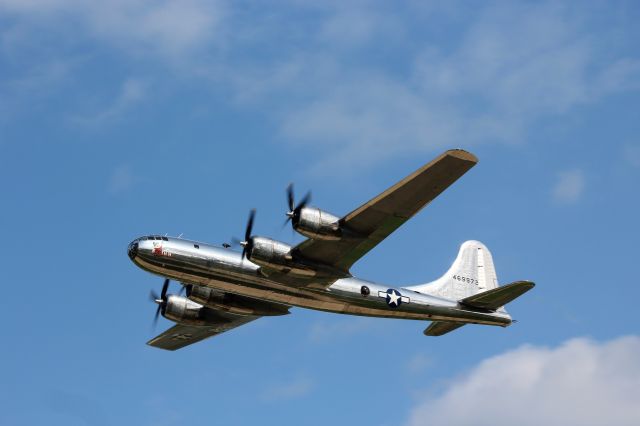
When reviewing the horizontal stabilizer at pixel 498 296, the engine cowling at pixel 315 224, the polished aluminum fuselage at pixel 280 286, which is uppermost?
the engine cowling at pixel 315 224

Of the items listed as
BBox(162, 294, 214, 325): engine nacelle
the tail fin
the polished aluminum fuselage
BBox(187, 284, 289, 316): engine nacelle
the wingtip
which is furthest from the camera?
BBox(162, 294, 214, 325): engine nacelle

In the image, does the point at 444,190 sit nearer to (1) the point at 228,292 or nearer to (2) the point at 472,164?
(2) the point at 472,164

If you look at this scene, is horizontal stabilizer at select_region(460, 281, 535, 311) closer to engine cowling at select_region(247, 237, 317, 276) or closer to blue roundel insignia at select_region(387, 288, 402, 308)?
blue roundel insignia at select_region(387, 288, 402, 308)

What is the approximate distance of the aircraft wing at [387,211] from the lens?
34906mm

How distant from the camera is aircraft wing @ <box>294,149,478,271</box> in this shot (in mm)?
34906

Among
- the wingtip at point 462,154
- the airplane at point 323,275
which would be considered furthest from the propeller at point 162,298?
the wingtip at point 462,154

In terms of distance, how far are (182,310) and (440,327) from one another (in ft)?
42.3

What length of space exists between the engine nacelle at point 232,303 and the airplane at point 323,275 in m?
0.05

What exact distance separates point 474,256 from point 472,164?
14.4 meters

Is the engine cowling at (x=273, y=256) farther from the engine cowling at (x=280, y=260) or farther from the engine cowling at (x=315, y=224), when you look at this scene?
the engine cowling at (x=315, y=224)

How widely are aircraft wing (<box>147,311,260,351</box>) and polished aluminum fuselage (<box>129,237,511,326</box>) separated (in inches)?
252

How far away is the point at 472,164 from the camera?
34.9 meters

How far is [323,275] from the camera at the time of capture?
40000 mm

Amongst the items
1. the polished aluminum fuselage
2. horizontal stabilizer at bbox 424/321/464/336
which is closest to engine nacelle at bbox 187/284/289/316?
the polished aluminum fuselage
